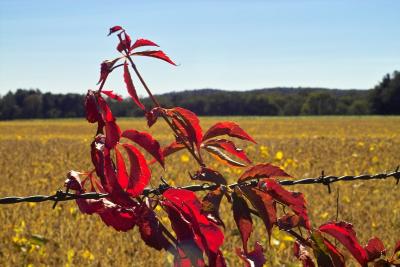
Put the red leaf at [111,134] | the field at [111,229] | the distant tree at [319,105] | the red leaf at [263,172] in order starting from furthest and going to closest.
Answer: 1. the distant tree at [319,105]
2. the field at [111,229]
3. the red leaf at [263,172]
4. the red leaf at [111,134]

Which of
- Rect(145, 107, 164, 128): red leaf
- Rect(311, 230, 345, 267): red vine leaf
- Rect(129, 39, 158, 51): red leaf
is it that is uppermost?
Rect(129, 39, 158, 51): red leaf

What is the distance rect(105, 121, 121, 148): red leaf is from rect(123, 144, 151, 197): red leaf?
0.02 meters

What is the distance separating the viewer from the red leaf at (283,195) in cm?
60

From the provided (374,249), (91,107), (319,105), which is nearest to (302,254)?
(374,249)

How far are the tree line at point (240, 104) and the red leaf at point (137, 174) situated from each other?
43402mm

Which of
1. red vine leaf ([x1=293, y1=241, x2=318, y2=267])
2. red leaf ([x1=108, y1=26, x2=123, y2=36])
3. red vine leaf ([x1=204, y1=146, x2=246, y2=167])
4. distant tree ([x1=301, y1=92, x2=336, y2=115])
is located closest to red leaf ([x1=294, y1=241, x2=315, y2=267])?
red vine leaf ([x1=293, y1=241, x2=318, y2=267])

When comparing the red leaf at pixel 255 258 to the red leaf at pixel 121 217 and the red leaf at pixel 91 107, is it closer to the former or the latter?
the red leaf at pixel 121 217

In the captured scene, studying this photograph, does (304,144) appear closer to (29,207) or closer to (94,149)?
(29,207)

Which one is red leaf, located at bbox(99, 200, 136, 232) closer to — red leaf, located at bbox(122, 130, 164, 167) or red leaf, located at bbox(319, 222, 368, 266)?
red leaf, located at bbox(122, 130, 164, 167)

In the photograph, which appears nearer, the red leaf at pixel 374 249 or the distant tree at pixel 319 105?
the red leaf at pixel 374 249

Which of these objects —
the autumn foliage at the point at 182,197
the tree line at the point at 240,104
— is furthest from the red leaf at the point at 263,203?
the tree line at the point at 240,104

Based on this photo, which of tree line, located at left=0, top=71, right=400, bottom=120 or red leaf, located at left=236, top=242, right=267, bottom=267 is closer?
red leaf, located at left=236, top=242, right=267, bottom=267

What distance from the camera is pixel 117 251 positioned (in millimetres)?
3371

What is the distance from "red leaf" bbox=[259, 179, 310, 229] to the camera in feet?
1.97
